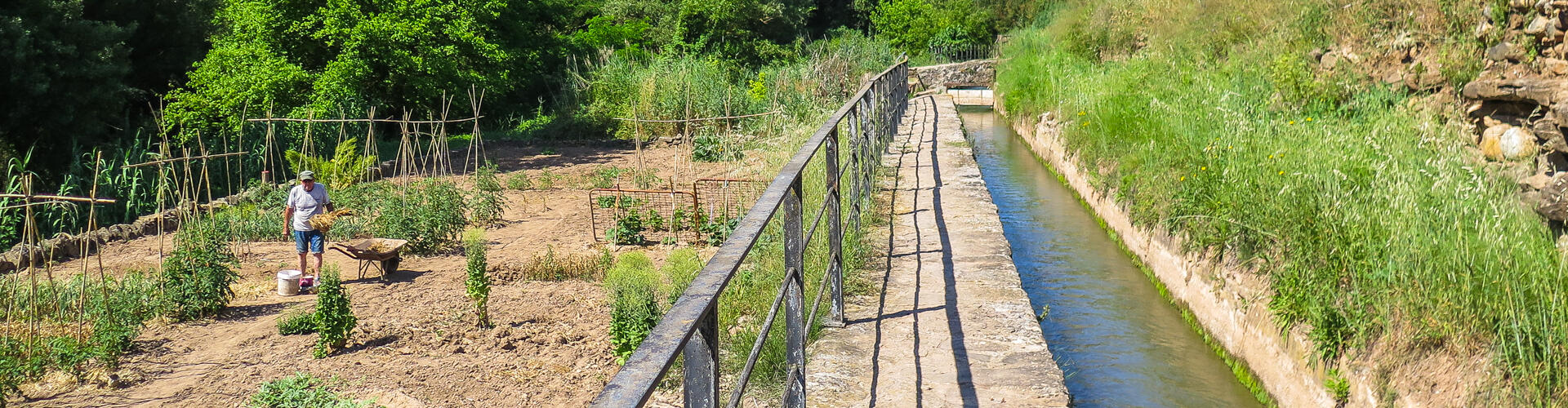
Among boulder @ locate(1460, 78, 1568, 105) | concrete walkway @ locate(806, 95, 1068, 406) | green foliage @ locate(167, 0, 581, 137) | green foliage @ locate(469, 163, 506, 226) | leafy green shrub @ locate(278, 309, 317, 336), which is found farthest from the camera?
green foliage @ locate(167, 0, 581, 137)

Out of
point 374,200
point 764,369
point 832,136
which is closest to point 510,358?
point 764,369

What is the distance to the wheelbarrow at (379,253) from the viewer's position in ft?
30.2

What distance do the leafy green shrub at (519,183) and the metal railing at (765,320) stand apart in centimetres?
780

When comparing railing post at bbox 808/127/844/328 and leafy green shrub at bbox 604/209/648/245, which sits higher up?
railing post at bbox 808/127/844/328

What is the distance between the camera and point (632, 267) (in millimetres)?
8156

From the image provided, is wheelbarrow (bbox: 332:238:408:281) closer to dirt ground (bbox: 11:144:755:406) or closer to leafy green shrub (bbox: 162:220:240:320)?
dirt ground (bbox: 11:144:755:406)

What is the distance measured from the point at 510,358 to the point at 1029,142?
11.8 metres

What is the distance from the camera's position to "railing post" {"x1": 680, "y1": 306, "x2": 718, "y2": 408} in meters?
1.87

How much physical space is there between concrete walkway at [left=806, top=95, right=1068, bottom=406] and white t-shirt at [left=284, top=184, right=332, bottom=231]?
16.8 ft

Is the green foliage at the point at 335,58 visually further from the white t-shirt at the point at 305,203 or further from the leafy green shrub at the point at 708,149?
the white t-shirt at the point at 305,203

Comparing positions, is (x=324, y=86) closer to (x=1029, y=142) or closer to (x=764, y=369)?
(x=1029, y=142)

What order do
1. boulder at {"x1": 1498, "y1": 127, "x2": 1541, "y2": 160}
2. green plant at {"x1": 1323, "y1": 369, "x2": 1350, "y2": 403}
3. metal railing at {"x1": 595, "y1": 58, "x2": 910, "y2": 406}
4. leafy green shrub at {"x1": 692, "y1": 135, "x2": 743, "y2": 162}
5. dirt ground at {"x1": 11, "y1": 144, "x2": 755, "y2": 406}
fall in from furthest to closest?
leafy green shrub at {"x1": 692, "y1": 135, "x2": 743, "y2": 162} < boulder at {"x1": 1498, "y1": 127, "x2": 1541, "y2": 160} < dirt ground at {"x1": 11, "y1": 144, "x2": 755, "y2": 406} < green plant at {"x1": 1323, "y1": 369, "x2": 1350, "y2": 403} < metal railing at {"x1": 595, "y1": 58, "x2": 910, "y2": 406}

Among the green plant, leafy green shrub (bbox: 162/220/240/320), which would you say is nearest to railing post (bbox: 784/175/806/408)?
the green plant

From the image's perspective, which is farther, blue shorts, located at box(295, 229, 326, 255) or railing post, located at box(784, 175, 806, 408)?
blue shorts, located at box(295, 229, 326, 255)
